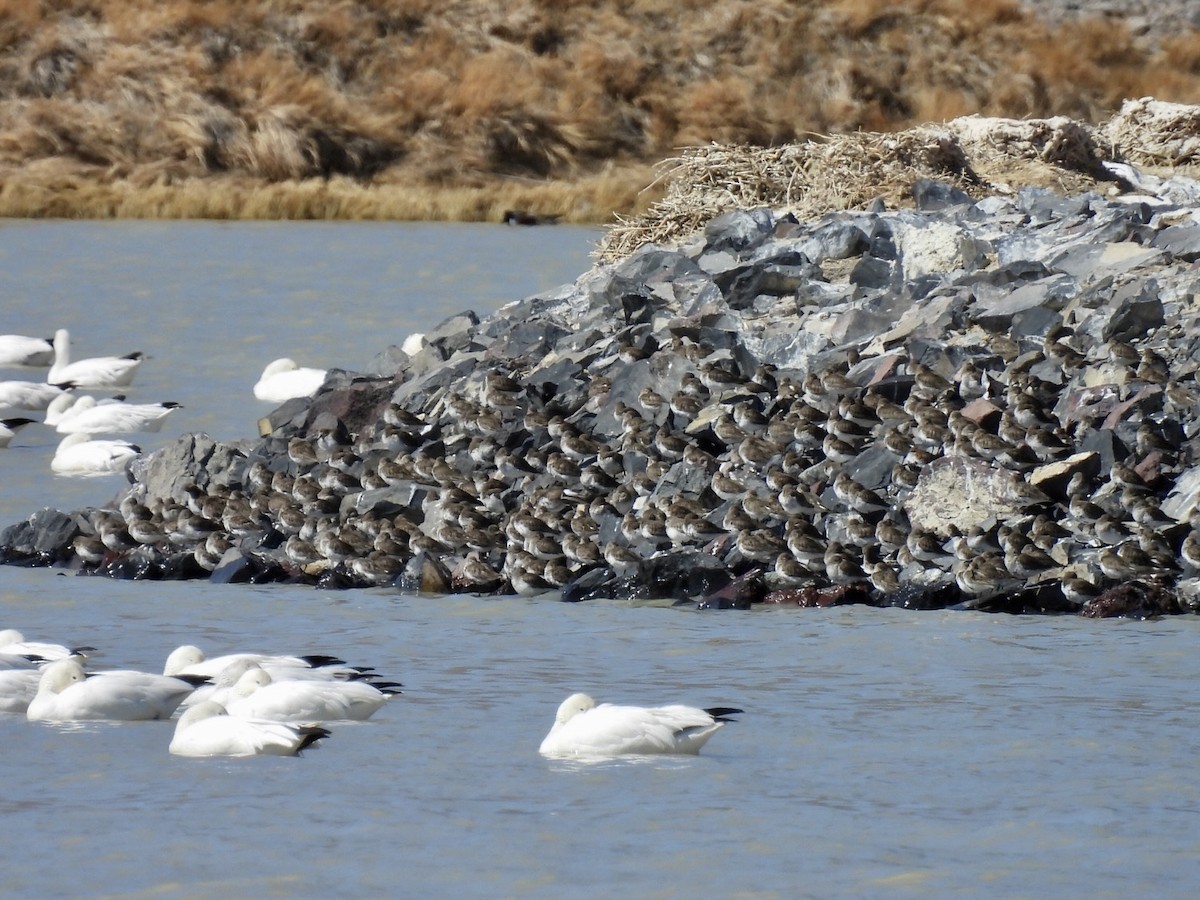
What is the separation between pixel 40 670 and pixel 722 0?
50.8 meters

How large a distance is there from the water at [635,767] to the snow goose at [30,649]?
469mm

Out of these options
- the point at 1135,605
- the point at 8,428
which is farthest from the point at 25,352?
the point at 1135,605

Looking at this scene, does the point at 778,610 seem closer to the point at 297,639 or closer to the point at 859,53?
the point at 297,639

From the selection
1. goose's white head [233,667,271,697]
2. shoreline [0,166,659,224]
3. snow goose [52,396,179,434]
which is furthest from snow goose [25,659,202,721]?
shoreline [0,166,659,224]

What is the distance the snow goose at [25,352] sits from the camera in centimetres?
2648

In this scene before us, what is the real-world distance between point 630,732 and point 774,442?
504 centimetres

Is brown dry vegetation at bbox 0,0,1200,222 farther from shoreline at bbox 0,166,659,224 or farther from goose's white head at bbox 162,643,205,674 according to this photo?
goose's white head at bbox 162,643,205,674

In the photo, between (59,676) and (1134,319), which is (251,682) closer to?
(59,676)

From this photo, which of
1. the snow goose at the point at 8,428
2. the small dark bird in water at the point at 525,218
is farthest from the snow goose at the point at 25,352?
the small dark bird in water at the point at 525,218

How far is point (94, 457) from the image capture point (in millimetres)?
18672

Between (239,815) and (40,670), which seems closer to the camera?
(239,815)

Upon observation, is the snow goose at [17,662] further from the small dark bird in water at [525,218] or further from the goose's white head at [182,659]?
the small dark bird in water at [525,218]

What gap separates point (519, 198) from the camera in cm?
4566

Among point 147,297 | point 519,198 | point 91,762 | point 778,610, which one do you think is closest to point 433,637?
point 778,610
